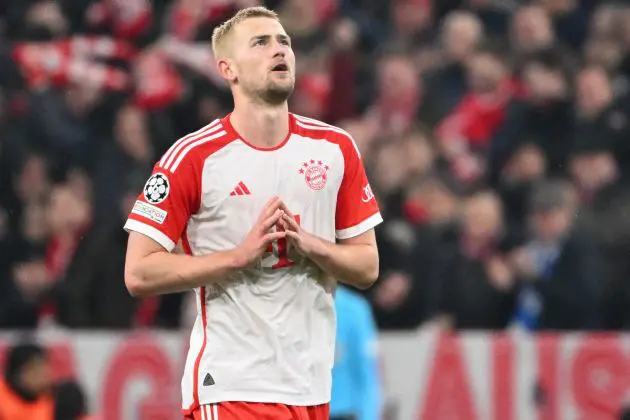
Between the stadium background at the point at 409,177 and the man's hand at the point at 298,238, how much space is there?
15.4 ft

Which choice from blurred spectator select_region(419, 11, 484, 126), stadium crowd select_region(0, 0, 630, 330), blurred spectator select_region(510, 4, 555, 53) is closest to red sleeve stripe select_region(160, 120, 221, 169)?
stadium crowd select_region(0, 0, 630, 330)

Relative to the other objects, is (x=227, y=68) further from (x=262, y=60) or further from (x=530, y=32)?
(x=530, y=32)

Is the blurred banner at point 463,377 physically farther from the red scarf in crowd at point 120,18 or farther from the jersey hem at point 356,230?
the jersey hem at point 356,230

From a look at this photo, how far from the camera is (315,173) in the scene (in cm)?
503

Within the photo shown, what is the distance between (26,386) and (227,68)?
3.79 m

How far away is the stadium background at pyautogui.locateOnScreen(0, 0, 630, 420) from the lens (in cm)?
964

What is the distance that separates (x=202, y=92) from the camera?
11.1m

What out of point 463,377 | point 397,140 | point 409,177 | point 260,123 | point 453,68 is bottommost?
point 463,377

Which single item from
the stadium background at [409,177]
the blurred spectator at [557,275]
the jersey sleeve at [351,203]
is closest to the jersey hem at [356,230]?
the jersey sleeve at [351,203]

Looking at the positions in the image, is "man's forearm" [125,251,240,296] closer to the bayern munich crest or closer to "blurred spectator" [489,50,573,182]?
the bayern munich crest

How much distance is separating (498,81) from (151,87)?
274 centimetres

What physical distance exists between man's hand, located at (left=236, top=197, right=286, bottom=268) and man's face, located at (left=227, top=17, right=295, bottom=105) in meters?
0.41

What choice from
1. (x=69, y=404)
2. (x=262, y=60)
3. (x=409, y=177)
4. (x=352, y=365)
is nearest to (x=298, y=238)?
(x=262, y=60)

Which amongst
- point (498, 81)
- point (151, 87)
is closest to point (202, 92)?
point (151, 87)
